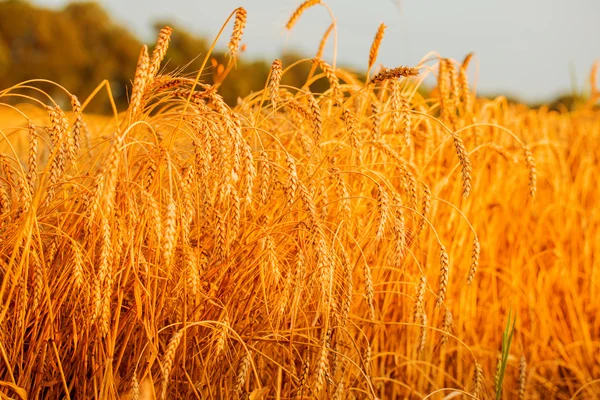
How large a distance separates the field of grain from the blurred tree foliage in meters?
31.0

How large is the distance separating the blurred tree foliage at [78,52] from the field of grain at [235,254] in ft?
102

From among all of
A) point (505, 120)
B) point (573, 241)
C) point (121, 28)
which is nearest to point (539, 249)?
point (573, 241)

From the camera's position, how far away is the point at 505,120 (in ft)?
12.6

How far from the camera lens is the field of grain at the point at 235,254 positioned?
1.60 metres

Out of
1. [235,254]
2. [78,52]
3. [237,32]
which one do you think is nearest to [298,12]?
[237,32]

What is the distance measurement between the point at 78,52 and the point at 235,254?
37747 millimetres

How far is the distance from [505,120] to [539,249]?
29.9 inches

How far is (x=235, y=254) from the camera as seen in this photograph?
73.5 inches

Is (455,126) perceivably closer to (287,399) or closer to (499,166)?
(499,166)

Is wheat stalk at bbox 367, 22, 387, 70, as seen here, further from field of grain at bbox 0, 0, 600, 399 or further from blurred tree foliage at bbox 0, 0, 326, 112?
blurred tree foliage at bbox 0, 0, 326, 112

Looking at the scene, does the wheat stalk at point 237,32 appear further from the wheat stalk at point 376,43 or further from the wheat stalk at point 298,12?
the wheat stalk at point 298,12

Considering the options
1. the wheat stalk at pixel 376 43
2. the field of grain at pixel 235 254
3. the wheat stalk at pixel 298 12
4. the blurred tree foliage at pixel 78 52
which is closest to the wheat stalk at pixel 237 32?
the field of grain at pixel 235 254

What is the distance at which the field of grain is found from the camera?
1.60m

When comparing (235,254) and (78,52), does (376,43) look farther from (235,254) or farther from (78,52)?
(78,52)
